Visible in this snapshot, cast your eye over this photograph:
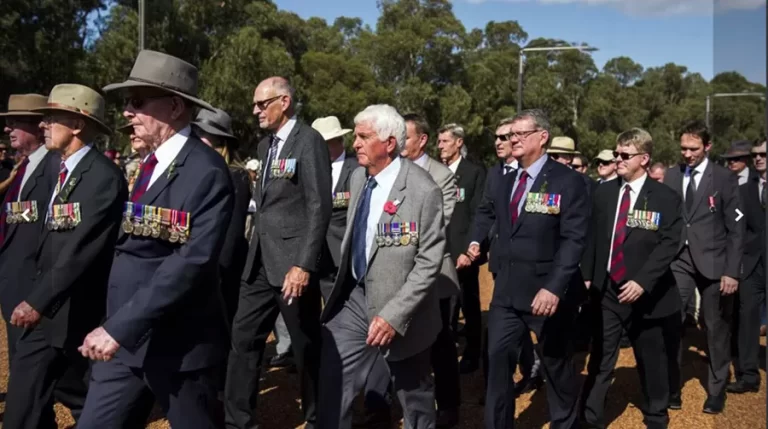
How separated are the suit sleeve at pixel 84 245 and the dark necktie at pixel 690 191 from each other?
474 cm

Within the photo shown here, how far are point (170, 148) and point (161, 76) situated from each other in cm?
31

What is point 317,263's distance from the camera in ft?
16.6

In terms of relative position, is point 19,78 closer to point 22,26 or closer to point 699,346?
point 22,26

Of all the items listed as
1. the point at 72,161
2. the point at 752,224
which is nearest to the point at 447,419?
the point at 72,161

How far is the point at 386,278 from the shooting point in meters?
4.30

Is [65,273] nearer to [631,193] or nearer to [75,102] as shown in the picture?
[75,102]

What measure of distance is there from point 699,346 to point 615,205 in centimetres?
407

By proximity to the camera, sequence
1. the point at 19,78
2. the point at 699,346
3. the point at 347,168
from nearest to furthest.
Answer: the point at 347,168 < the point at 699,346 < the point at 19,78

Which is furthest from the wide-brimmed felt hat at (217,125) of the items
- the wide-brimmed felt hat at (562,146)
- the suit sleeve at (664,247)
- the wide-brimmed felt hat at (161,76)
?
the wide-brimmed felt hat at (562,146)

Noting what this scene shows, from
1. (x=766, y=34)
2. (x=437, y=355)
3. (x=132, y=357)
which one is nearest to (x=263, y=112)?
(x=437, y=355)

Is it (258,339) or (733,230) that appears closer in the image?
(258,339)

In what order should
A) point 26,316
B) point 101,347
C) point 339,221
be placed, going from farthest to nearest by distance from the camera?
point 339,221, point 26,316, point 101,347

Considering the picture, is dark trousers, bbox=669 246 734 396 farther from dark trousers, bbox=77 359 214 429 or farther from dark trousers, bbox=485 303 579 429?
dark trousers, bbox=77 359 214 429

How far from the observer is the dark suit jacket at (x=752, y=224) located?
745cm
